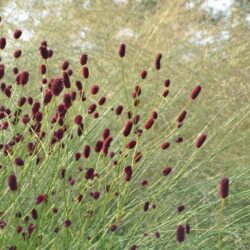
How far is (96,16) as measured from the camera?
2709mm

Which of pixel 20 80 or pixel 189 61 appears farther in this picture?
pixel 189 61

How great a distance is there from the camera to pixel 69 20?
268cm

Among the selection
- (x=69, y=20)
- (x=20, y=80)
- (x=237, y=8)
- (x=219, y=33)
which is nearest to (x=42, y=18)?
(x=69, y=20)

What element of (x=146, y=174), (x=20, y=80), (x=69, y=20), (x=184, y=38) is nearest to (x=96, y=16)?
(x=69, y=20)

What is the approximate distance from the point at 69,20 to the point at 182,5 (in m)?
0.72

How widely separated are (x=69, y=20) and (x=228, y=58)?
0.71 m

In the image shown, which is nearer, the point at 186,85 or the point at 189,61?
the point at 186,85

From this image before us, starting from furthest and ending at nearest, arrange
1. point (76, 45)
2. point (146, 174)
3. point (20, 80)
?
point (76, 45) < point (146, 174) < point (20, 80)

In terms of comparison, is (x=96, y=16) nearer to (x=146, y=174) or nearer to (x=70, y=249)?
(x=146, y=174)

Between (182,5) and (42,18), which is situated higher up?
(182,5)

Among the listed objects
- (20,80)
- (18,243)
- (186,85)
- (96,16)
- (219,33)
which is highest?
(219,33)

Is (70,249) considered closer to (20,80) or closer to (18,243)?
(18,243)

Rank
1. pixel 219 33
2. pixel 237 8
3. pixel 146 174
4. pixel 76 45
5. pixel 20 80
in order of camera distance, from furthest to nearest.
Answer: pixel 237 8 < pixel 219 33 < pixel 76 45 < pixel 146 174 < pixel 20 80

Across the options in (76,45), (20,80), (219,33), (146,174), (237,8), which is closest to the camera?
(20,80)
